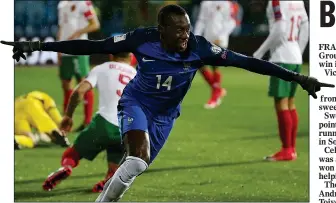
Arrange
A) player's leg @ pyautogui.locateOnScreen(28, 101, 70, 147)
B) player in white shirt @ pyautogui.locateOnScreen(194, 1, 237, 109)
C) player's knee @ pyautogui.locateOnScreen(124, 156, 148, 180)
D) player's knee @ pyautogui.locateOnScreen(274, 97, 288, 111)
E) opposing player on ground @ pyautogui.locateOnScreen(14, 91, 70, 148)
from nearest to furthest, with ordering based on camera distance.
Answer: player's knee @ pyautogui.locateOnScreen(124, 156, 148, 180) < player's knee @ pyautogui.locateOnScreen(274, 97, 288, 111) < player's leg @ pyautogui.locateOnScreen(28, 101, 70, 147) < opposing player on ground @ pyautogui.locateOnScreen(14, 91, 70, 148) < player in white shirt @ pyautogui.locateOnScreen(194, 1, 237, 109)

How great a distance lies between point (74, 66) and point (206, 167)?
3755 mm

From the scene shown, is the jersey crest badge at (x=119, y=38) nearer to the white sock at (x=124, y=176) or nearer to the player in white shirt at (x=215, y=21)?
the white sock at (x=124, y=176)

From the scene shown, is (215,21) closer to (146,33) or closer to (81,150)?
(81,150)

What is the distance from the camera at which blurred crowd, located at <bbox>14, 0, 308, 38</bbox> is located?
21203 mm

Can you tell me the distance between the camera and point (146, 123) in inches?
221

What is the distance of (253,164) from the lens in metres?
8.78

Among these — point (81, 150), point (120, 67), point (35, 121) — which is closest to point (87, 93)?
point (35, 121)

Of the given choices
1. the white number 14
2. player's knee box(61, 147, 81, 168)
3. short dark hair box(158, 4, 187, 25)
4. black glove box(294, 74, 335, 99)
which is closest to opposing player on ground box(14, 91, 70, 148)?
player's knee box(61, 147, 81, 168)

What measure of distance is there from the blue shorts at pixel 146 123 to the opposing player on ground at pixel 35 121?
11.5 ft

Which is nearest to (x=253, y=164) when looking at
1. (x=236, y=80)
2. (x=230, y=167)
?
(x=230, y=167)

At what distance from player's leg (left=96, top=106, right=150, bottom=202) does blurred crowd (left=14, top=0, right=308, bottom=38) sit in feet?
44.5

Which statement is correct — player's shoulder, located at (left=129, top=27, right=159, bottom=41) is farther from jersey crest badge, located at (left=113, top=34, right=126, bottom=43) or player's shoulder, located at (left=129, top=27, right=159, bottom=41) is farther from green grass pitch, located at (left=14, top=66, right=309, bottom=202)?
green grass pitch, located at (left=14, top=66, right=309, bottom=202)

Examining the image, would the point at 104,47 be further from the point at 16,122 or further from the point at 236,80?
the point at 236,80
